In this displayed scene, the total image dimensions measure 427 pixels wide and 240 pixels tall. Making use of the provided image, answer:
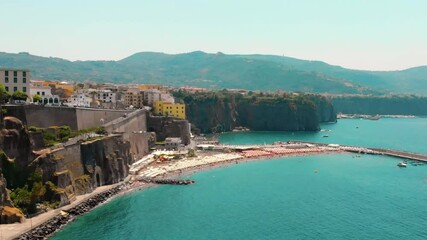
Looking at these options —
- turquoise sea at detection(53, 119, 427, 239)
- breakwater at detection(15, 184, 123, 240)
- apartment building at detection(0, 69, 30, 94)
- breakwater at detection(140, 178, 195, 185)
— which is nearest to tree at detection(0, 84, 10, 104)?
apartment building at detection(0, 69, 30, 94)

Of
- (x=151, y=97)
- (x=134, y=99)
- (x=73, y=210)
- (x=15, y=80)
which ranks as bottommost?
(x=73, y=210)

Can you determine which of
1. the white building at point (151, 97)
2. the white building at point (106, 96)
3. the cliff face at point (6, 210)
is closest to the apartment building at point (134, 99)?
the white building at point (151, 97)

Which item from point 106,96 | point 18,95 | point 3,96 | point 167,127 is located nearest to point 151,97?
point 106,96

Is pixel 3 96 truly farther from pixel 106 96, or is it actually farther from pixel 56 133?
pixel 106 96

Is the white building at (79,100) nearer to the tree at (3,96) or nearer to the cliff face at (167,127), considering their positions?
the cliff face at (167,127)

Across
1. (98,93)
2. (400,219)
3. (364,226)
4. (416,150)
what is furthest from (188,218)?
(416,150)

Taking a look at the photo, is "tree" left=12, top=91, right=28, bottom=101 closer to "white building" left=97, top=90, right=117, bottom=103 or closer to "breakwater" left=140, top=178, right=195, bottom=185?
"breakwater" left=140, top=178, right=195, bottom=185

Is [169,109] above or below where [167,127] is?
above
